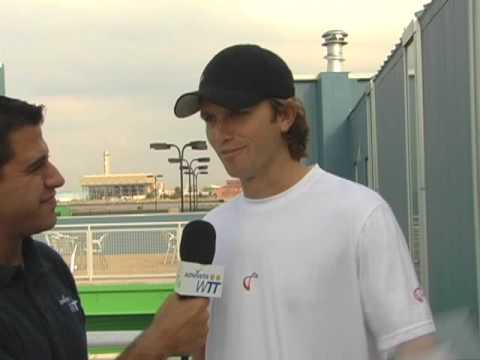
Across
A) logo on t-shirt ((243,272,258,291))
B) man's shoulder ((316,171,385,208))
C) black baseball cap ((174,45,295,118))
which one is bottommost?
logo on t-shirt ((243,272,258,291))

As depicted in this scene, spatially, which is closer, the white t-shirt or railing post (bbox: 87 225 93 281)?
the white t-shirt

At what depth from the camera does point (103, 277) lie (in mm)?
10234

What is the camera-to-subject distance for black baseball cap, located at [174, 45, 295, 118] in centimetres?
195

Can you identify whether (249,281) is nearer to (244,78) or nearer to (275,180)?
(275,180)

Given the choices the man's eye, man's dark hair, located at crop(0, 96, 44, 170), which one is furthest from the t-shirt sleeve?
man's dark hair, located at crop(0, 96, 44, 170)

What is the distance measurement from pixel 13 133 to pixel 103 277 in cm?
878

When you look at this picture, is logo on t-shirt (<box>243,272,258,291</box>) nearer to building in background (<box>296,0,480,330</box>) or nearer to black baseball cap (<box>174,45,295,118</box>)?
black baseball cap (<box>174,45,295,118</box>)

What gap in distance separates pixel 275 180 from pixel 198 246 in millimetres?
292

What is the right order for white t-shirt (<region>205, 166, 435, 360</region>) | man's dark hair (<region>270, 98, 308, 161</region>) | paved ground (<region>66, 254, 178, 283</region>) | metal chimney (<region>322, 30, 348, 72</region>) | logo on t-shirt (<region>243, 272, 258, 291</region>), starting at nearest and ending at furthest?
white t-shirt (<region>205, 166, 435, 360</region>), logo on t-shirt (<region>243, 272, 258, 291</region>), man's dark hair (<region>270, 98, 308, 161</region>), paved ground (<region>66, 254, 178, 283</region>), metal chimney (<region>322, 30, 348, 72</region>)

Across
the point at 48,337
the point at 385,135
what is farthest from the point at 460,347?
the point at 385,135

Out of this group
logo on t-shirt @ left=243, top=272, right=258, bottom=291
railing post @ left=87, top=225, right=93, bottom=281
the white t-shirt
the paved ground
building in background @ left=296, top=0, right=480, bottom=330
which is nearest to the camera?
the white t-shirt

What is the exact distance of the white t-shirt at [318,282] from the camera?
1771 millimetres

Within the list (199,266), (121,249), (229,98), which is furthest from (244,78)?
(121,249)

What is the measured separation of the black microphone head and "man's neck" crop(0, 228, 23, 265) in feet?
1.34
